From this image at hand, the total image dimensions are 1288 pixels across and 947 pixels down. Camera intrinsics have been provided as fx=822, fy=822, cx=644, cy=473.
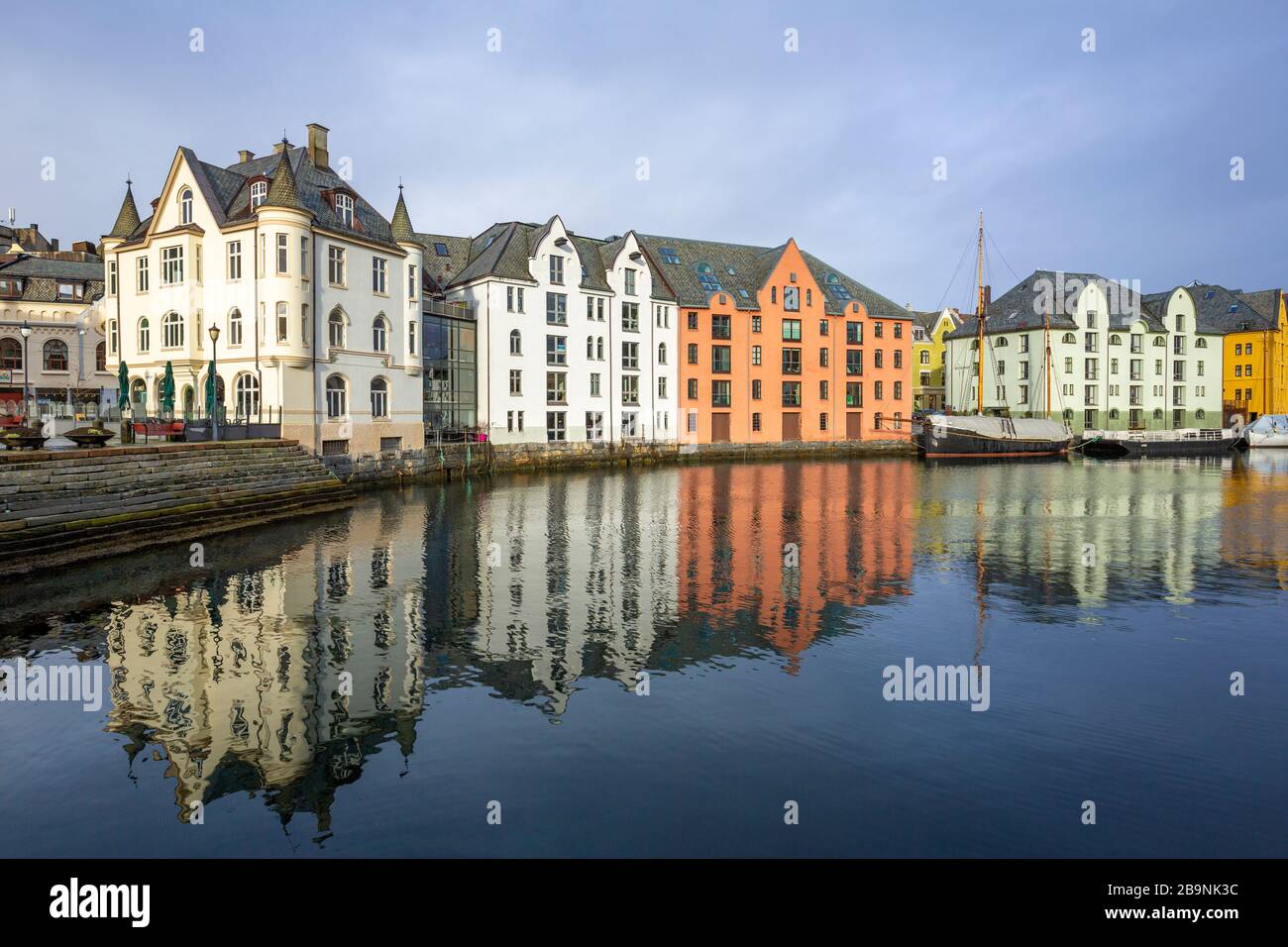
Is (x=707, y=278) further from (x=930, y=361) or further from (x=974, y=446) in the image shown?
(x=930, y=361)

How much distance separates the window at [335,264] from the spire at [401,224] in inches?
225

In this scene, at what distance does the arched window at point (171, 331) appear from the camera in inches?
1747

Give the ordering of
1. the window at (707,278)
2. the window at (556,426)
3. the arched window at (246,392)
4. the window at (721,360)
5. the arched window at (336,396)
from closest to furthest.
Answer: the arched window at (246,392), the arched window at (336,396), the window at (556,426), the window at (721,360), the window at (707,278)

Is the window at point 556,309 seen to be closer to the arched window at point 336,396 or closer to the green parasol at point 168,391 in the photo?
the arched window at point 336,396

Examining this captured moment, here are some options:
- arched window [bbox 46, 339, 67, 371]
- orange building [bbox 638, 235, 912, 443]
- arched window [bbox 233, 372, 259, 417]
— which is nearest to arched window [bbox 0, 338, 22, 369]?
arched window [bbox 46, 339, 67, 371]

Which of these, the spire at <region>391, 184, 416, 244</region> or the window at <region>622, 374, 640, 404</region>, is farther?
the window at <region>622, 374, 640, 404</region>

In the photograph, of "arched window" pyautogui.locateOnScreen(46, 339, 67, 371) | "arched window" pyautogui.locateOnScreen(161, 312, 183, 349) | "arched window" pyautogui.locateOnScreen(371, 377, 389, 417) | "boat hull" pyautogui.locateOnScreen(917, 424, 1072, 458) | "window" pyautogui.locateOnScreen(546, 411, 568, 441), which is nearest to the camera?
"arched window" pyautogui.locateOnScreen(161, 312, 183, 349)

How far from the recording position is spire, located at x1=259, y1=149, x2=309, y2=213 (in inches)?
1612

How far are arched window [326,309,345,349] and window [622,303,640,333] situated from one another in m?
29.0

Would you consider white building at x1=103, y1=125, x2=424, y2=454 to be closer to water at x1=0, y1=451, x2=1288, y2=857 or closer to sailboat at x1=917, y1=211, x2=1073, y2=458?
water at x1=0, y1=451, x2=1288, y2=857

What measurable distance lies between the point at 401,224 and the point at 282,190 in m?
9.89

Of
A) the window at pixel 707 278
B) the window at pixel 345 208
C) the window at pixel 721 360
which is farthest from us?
the window at pixel 707 278

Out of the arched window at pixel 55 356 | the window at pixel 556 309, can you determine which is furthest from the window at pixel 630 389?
the arched window at pixel 55 356
